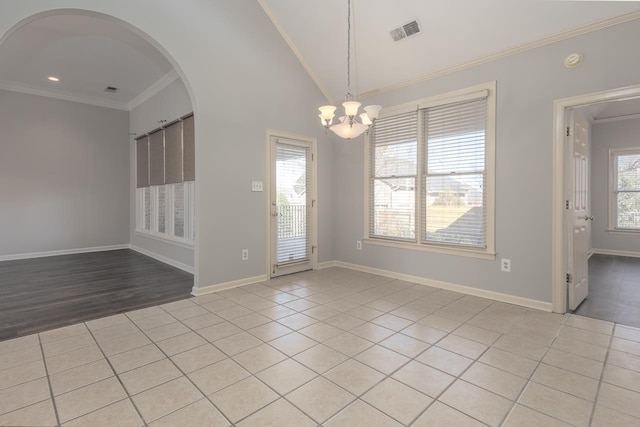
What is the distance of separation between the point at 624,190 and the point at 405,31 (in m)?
5.91

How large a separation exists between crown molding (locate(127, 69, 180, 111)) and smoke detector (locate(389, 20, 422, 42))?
3.23m

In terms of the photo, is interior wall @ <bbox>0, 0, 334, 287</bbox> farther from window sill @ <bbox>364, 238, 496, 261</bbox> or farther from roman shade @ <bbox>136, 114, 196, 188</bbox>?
window sill @ <bbox>364, 238, 496, 261</bbox>

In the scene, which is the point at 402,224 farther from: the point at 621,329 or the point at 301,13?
the point at 301,13

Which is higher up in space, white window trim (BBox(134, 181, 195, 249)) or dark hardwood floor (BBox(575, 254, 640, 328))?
white window trim (BBox(134, 181, 195, 249))

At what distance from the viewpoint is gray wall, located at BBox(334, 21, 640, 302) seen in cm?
286

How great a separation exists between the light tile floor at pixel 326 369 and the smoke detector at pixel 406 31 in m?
3.05

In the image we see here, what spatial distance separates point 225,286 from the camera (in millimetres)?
3951

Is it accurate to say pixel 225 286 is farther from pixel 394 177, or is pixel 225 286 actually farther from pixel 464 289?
pixel 464 289

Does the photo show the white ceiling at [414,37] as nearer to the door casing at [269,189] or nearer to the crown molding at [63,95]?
the door casing at [269,189]

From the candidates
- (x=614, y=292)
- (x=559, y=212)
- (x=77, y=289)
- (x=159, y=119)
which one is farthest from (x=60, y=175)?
(x=614, y=292)

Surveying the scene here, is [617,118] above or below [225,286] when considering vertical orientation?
above

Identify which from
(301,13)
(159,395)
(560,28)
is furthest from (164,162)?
(560,28)

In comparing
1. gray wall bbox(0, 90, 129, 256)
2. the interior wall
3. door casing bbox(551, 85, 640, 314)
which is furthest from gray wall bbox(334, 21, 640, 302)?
gray wall bbox(0, 90, 129, 256)

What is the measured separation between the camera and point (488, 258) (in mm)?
3582
